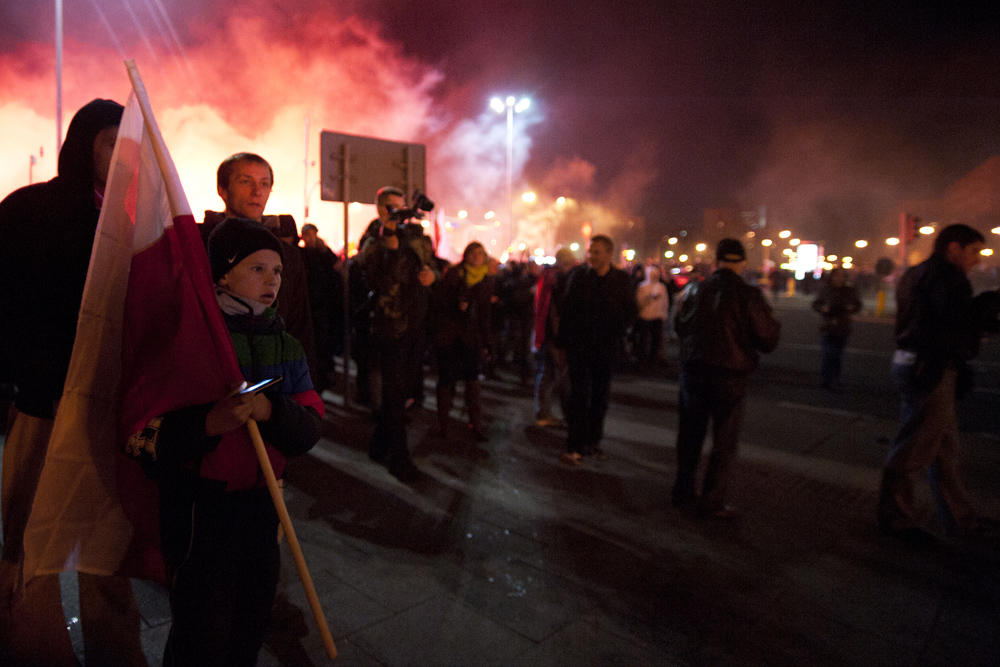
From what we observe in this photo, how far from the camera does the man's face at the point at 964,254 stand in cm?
402

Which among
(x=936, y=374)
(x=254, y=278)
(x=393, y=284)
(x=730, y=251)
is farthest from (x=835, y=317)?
(x=254, y=278)

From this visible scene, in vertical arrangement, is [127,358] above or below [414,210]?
below

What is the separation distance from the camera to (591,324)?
540 cm

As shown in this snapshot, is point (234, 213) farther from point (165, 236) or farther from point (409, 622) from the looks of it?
point (409, 622)

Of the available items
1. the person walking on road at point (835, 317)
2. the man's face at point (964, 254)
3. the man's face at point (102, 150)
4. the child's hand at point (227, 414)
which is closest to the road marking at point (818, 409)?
the person walking on road at point (835, 317)

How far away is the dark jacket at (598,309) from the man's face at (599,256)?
59 mm

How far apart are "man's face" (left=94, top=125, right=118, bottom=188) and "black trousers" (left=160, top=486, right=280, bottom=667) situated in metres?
1.11

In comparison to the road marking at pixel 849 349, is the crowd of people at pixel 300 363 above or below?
above

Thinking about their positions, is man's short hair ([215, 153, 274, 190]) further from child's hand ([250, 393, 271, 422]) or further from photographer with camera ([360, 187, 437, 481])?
photographer with camera ([360, 187, 437, 481])

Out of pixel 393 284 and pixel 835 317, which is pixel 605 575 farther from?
pixel 835 317

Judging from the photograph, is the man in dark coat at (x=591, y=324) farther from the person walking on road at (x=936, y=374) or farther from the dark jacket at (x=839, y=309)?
the dark jacket at (x=839, y=309)

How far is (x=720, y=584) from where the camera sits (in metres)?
3.45

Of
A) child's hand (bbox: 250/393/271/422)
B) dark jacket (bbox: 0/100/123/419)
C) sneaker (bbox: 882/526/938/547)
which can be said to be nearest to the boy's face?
child's hand (bbox: 250/393/271/422)

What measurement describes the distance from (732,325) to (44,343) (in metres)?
3.77
